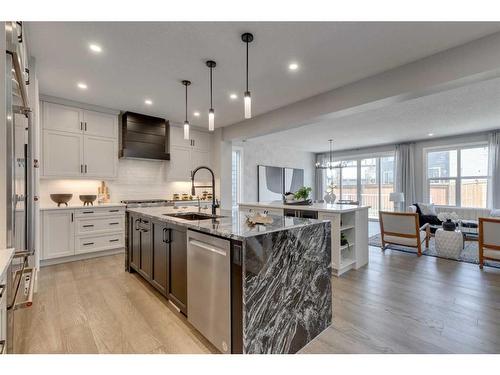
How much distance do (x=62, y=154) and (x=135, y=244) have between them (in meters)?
2.22

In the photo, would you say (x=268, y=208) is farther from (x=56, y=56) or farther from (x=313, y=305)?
(x=56, y=56)

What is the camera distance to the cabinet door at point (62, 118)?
381 centimetres

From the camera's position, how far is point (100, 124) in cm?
436

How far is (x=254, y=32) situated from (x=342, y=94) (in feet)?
5.76

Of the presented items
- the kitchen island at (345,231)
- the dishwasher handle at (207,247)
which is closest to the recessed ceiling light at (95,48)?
the dishwasher handle at (207,247)

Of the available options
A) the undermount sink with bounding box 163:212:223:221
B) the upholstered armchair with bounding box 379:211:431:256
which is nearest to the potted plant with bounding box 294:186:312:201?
the upholstered armchair with bounding box 379:211:431:256

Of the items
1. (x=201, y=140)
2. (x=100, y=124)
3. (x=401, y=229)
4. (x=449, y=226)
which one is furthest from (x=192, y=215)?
(x=449, y=226)

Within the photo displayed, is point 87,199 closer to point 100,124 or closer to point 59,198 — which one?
point 59,198

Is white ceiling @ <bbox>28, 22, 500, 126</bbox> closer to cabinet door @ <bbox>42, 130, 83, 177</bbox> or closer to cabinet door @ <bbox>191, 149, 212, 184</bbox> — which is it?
cabinet door @ <bbox>42, 130, 83, 177</bbox>

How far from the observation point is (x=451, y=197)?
269 inches

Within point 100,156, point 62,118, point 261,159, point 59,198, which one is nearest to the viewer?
point 59,198

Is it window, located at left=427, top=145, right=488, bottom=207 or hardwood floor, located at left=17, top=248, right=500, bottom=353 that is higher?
window, located at left=427, top=145, right=488, bottom=207

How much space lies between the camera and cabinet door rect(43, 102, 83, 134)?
12.5ft

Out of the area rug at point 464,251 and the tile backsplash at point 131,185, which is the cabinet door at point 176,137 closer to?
the tile backsplash at point 131,185
